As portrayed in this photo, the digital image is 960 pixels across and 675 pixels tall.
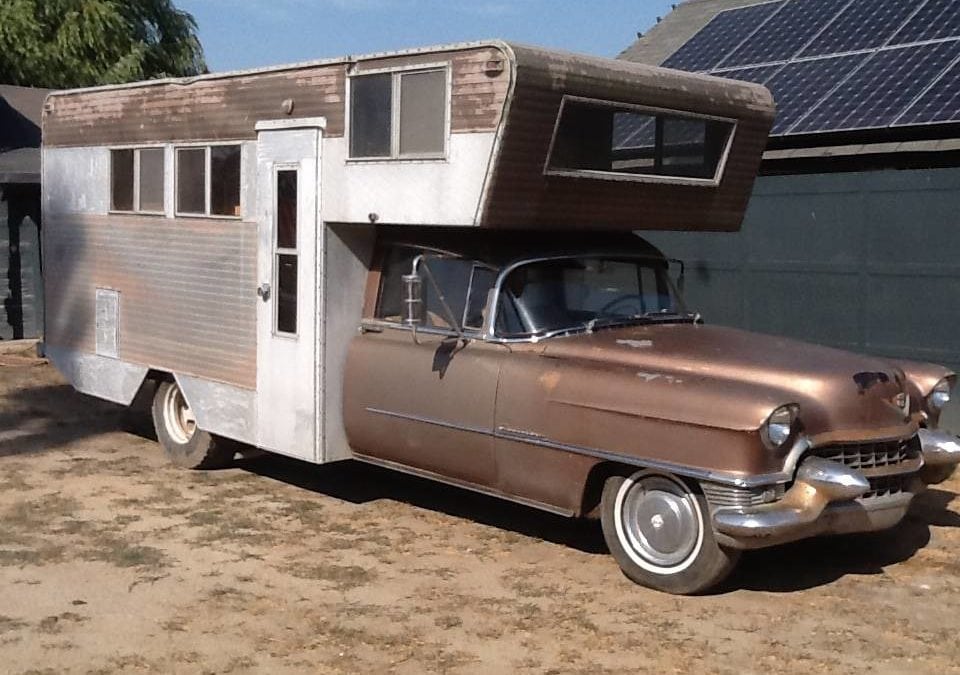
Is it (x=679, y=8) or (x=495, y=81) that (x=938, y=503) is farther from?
(x=679, y=8)

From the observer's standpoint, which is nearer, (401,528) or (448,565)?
(448,565)

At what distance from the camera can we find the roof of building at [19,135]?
50.0 feet

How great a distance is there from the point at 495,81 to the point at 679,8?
13.5 meters

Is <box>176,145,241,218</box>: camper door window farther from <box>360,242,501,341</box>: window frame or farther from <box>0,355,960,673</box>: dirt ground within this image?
<box>0,355,960,673</box>: dirt ground

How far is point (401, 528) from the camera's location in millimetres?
7086

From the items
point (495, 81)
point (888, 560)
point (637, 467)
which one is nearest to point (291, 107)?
point (495, 81)

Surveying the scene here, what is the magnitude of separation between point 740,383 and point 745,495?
547mm

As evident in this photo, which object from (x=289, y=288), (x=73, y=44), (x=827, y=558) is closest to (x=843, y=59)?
(x=827, y=558)

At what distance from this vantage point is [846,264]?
33.2 feet

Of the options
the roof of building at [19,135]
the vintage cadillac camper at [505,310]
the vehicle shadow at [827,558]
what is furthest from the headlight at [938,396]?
the roof of building at [19,135]

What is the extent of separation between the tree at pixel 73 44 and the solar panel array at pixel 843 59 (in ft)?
47.9

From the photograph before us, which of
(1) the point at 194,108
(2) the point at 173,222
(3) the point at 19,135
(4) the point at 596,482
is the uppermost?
(3) the point at 19,135

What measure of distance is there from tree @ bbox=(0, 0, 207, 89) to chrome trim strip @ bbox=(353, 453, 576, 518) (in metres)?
18.6

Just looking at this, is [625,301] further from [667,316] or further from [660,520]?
[660,520]
